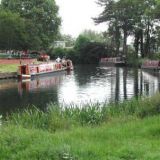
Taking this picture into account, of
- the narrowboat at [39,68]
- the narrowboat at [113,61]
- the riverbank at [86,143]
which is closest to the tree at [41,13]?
the narrowboat at [113,61]

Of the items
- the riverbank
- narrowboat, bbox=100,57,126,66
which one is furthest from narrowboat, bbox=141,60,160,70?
the riverbank

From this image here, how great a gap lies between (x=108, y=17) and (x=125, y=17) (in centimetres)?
420

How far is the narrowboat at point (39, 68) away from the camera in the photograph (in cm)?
6359

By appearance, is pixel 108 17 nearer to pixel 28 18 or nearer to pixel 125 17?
pixel 125 17

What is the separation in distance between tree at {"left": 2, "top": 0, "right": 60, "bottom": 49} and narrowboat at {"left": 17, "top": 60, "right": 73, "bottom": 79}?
23887 millimetres

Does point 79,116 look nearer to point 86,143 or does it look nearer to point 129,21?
point 86,143

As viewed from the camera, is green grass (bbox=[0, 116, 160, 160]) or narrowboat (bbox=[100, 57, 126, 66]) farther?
narrowboat (bbox=[100, 57, 126, 66])

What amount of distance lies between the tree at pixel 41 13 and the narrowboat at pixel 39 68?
2389 cm

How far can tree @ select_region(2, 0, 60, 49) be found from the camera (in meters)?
107

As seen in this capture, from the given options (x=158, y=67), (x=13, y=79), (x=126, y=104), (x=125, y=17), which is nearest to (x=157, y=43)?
(x=125, y=17)

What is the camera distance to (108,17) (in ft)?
340

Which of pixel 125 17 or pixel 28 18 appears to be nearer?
pixel 125 17

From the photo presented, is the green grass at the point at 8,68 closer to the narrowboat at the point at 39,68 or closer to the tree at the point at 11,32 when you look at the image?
the narrowboat at the point at 39,68

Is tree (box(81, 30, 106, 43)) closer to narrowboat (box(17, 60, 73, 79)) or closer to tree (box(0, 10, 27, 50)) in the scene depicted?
tree (box(0, 10, 27, 50))
